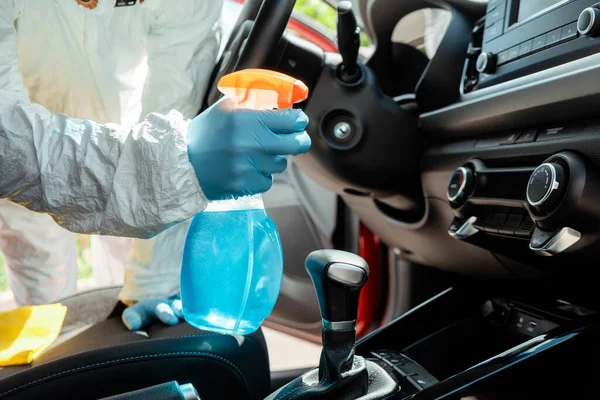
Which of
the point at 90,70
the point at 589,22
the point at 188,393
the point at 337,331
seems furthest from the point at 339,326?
the point at 90,70

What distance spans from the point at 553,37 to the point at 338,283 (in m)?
0.49

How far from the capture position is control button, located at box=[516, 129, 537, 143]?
838 millimetres

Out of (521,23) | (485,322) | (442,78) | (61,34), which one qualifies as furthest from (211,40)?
(485,322)

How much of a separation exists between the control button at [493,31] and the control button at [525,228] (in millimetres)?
345

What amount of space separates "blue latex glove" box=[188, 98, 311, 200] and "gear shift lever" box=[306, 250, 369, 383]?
0.13 meters

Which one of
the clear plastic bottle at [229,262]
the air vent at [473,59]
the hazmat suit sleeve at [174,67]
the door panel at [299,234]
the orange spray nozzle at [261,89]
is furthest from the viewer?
the door panel at [299,234]

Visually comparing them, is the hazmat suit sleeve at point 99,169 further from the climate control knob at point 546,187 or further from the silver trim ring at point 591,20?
the silver trim ring at point 591,20

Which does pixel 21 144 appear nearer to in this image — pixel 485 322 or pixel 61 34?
pixel 61 34

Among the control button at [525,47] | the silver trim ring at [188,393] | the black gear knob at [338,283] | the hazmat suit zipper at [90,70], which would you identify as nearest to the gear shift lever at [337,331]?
the black gear knob at [338,283]

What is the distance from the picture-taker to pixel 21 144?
658mm

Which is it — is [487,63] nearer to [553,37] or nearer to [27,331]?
[553,37]

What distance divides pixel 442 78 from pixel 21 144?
0.78m

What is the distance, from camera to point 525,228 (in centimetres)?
82

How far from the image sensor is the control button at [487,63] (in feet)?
3.16
